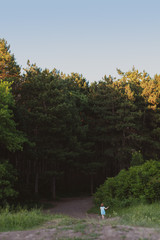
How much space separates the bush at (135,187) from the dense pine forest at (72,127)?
4233mm

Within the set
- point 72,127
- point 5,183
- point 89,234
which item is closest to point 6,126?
point 5,183

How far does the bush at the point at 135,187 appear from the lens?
16.7 metres

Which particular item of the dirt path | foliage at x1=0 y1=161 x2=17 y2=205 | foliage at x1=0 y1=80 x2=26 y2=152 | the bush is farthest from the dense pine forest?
the dirt path

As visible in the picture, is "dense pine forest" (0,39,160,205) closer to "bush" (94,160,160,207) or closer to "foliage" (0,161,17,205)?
"foliage" (0,161,17,205)

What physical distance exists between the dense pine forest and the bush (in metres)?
4.23

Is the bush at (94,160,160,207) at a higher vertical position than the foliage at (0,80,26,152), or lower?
lower

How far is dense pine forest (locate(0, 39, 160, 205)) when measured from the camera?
1051 inches

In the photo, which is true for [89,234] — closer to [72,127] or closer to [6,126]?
[6,126]

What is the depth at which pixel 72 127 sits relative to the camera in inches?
1198

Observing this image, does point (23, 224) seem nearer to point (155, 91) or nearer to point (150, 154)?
point (150, 154)

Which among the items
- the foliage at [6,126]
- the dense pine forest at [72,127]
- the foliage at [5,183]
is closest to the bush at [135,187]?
the dense pine forest at [72,127]

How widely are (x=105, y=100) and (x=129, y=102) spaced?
3608 millimetres

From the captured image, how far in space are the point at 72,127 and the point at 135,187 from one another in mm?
14235

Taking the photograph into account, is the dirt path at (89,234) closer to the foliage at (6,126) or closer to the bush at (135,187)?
the bush at (135,187)
